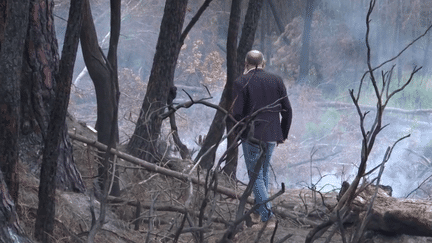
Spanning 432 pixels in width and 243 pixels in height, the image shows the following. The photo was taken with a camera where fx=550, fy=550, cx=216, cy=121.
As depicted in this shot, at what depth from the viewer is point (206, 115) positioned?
1595 centimetres

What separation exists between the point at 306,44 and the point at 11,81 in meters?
14.9

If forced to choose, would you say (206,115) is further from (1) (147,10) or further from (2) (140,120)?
(2) (140,120)

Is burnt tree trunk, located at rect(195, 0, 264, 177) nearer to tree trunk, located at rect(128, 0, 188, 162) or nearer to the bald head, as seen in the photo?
tree trunk, located at rect(128, 0, 188, 162)

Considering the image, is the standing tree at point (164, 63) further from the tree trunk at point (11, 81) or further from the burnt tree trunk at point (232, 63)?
the tree trunk at point (11, 81)

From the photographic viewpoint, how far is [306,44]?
53.7 ft

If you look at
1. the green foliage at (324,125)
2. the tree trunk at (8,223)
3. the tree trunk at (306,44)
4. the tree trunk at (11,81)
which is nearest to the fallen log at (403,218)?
the tree trunk at (11,81)

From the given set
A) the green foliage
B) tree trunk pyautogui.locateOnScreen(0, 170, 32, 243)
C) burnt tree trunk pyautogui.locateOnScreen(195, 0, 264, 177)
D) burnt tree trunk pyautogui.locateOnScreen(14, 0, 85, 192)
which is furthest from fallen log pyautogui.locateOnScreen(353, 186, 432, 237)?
the green foliage

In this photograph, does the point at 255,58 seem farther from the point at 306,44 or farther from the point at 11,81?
the point at 306,44

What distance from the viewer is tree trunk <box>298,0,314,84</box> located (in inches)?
634

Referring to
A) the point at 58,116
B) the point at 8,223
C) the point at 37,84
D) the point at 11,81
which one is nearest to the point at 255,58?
the point at 37,84

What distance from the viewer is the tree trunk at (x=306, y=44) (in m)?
16.1

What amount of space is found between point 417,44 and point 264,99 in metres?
13.2

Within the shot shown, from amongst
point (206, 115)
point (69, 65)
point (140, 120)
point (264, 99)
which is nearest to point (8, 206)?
point (69, 65)

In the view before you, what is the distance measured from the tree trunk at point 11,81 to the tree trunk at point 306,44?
14645mm
